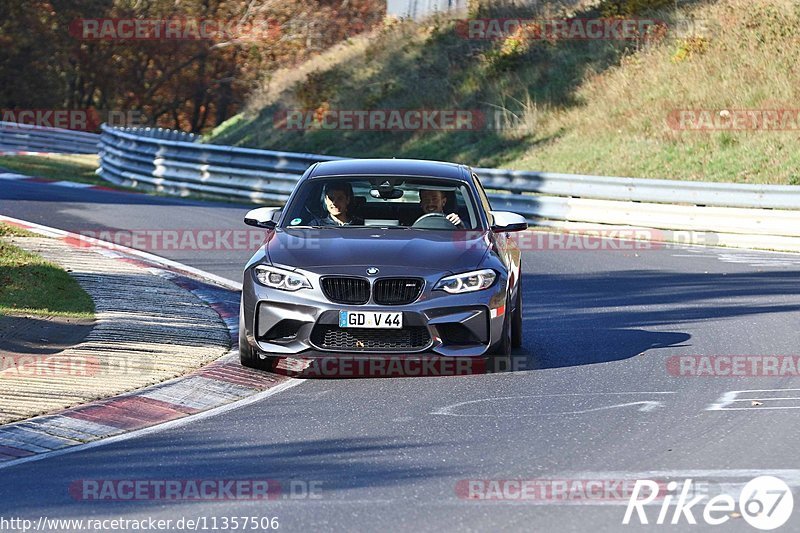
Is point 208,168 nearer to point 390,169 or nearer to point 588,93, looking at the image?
point 588,93

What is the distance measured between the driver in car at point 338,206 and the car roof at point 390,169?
12 centimetres

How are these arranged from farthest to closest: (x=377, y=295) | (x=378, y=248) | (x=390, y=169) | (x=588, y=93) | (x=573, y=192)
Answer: (x=588, y=93)
(x=573, y=192)
(x=390, y=169)
(x=378, y=248)
(x=377, y=295)

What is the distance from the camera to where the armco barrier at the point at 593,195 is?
20.1 meters

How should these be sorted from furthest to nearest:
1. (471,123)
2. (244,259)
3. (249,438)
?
(471,123)
(244,259)
(249,438)

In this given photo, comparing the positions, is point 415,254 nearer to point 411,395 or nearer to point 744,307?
point 411,395

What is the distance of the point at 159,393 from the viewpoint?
31.0ft

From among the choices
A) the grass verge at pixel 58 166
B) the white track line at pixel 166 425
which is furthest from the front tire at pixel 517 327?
the grass verge at pixel 58 166

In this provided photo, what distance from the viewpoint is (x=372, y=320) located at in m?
9.76

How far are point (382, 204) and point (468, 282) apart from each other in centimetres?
161

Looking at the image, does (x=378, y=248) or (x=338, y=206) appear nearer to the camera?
(x=378, y=248)

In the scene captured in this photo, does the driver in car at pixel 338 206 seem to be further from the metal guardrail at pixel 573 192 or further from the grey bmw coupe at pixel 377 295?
the metal guardrail at pixel 573 192

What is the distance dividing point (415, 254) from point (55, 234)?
383 inches

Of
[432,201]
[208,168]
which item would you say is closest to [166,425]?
[432,201]

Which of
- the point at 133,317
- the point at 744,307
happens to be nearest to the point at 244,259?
the point at 133,317
